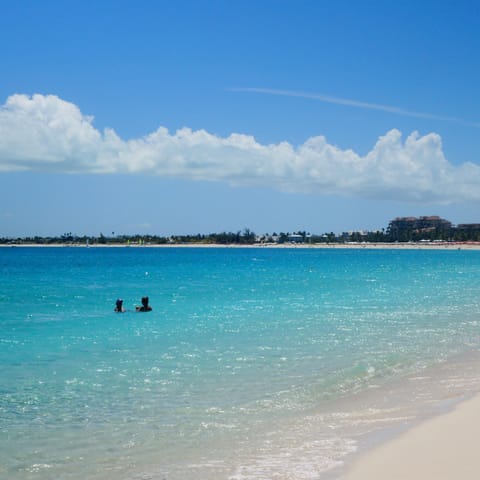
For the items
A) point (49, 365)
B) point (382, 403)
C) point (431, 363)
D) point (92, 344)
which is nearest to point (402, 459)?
point (382, 403)

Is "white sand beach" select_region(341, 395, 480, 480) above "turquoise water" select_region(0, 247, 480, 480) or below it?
above

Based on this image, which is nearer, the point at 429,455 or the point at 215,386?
the point at 429,455

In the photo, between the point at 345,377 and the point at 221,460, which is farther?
the point at 345,377

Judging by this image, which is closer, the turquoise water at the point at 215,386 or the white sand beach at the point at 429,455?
the white sand beach at the point at 429,455

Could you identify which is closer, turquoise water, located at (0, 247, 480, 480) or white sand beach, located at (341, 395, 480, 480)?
white sand beach, located at (341, 395, 480, 480)

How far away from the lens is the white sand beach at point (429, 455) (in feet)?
26.3

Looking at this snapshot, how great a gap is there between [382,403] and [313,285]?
130 feet

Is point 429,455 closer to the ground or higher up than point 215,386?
higher up

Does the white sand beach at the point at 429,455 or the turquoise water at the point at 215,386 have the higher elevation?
the white sand beach at the point at 429,455

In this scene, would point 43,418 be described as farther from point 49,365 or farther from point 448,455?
point 448,455

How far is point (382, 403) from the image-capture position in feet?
41.2

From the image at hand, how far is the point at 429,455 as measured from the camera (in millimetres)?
8781

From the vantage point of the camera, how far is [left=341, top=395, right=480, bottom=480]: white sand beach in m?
8.03

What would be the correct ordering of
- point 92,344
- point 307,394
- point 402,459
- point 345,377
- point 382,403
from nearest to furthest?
point 402,459 < point 382,403 < point 307,394 < point 345,377 < point 92,344
